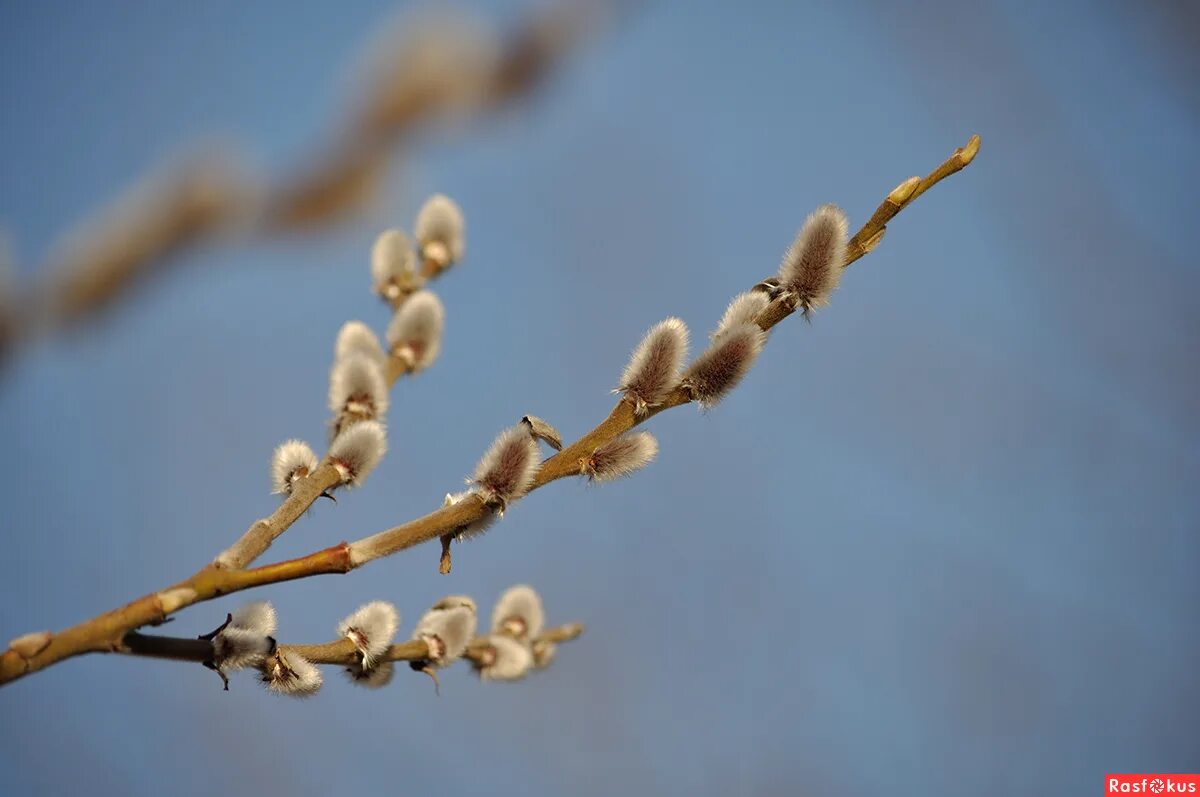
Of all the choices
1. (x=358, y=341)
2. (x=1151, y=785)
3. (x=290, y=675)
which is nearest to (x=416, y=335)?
(x=358, y=341)

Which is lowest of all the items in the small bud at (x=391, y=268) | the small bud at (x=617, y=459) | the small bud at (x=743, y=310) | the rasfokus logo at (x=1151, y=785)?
the rasfokus logo at (x=1151, y=785)

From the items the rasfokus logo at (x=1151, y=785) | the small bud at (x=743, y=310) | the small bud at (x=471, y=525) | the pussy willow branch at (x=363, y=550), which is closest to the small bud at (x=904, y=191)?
the pussy willow branch at (x=363, y=550)

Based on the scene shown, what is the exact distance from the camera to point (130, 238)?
8.58ft

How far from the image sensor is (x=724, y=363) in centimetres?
120

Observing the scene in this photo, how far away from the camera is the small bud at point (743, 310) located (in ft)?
4.17

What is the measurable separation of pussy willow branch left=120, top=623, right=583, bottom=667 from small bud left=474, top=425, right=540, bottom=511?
0.33 metres

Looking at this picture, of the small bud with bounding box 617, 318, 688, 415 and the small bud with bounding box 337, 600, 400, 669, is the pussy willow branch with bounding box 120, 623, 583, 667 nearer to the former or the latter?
the small bud with bounding box 337, 600, 400, 669

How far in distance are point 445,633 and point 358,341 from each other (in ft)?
1.65

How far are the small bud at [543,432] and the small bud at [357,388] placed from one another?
0.43 m

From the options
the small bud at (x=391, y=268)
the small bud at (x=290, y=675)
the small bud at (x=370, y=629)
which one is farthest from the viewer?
the small bud at (x=391, y=268)

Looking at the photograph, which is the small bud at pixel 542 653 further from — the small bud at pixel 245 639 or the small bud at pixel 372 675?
the small bud at pixel 245 639

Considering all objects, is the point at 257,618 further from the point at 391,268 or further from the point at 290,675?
the point at 391,268

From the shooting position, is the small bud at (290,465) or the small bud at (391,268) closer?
the small bud at (290,465)

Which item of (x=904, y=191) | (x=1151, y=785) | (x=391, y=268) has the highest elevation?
(x=391, y=268)
